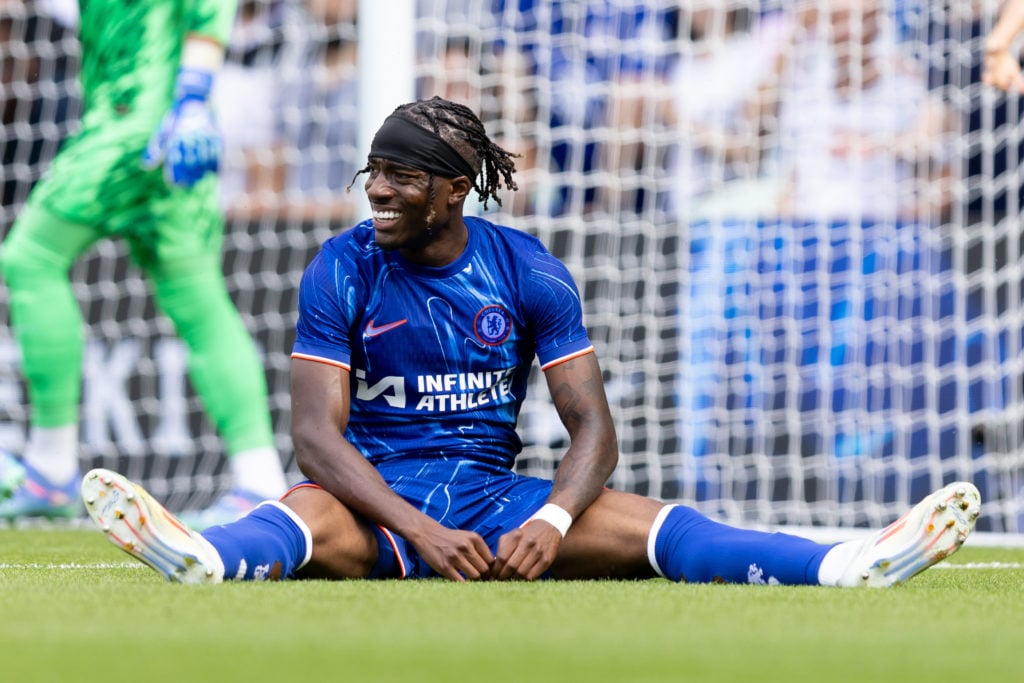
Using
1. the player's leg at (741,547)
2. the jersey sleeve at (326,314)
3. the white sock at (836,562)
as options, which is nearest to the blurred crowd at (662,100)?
the jersey sleeve at (326,314)

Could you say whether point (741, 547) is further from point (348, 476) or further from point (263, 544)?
point (263, 544)

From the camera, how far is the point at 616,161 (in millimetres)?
7195

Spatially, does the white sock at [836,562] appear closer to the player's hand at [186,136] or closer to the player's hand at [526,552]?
the player's hand at [526,552]

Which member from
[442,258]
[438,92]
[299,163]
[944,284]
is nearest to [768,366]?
[944,284]

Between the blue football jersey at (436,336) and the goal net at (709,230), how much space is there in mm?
3093

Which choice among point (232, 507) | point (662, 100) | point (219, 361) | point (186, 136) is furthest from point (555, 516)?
point (662, 100)

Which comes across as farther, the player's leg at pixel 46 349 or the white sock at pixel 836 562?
the player's leg at pixel 46 349

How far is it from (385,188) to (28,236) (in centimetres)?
283

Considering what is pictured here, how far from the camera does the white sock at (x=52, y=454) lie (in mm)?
6031

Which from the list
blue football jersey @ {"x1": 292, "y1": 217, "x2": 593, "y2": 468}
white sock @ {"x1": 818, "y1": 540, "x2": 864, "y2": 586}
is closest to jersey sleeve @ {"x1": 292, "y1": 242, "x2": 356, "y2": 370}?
blue football jersey @ {"x1": 292, "y1": 217, "x2": 593, "y2": 468}

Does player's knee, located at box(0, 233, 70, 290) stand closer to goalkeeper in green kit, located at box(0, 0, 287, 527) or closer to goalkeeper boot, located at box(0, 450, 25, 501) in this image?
goalkeeper in green kit, located at box(0, 0, 287, 527)

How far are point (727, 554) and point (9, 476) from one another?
352 centimetres

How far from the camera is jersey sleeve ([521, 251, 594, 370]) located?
11.9 feet


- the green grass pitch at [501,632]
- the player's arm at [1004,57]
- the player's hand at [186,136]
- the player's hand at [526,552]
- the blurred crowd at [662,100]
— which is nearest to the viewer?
the green grass pitch at [501,632]
